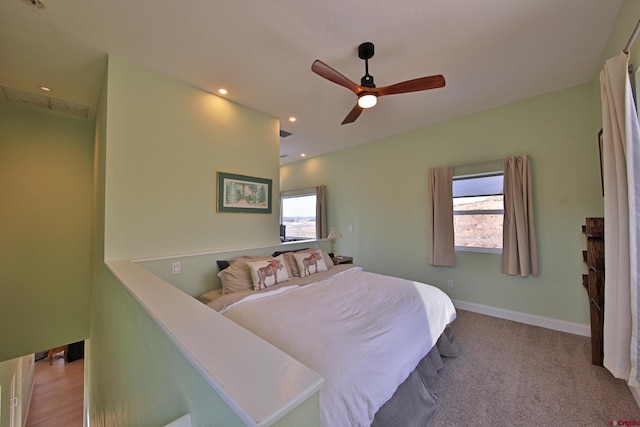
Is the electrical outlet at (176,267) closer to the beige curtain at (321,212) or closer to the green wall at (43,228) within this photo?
the green wall at (43,228)

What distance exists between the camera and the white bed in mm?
1127

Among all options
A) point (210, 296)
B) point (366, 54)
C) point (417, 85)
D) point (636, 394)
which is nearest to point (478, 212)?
point (636, 394)

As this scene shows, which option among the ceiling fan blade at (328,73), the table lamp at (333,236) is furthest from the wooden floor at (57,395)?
the ceiling fan blade at (328,73)

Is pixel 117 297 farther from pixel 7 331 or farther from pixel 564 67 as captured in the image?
pixel 564 67

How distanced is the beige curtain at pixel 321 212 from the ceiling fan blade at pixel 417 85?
126 inches

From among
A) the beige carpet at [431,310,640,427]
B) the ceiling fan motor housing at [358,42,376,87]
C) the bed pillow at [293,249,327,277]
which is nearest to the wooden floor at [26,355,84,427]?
the bed pillow at [293,249,327,277]

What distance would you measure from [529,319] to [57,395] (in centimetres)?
767

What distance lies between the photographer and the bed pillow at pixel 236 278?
241cm

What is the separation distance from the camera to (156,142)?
8.04 ft

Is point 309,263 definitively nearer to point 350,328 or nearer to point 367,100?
point 350,328

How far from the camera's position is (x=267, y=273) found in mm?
2463

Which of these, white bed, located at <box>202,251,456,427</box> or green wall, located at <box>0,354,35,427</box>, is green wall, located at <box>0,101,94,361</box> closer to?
green wall, located at <box>0,354,35,427</box>

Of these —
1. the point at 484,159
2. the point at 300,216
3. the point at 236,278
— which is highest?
the point at 484,159

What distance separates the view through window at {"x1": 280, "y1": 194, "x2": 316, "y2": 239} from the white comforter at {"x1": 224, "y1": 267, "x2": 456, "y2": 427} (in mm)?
3290
